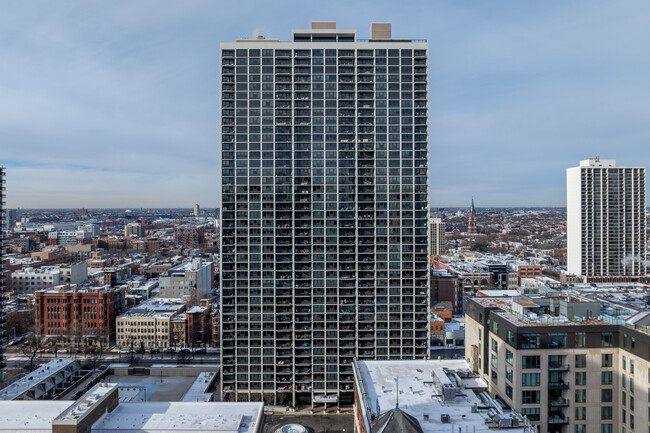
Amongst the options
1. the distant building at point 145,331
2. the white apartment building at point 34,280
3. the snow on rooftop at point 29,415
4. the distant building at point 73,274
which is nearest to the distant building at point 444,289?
the distant building at point 145,331

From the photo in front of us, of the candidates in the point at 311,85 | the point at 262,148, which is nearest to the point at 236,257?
the point at 262,148

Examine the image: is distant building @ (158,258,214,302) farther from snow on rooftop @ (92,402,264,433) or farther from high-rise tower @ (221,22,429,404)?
snow on rooftop @ (92,402,264,433)

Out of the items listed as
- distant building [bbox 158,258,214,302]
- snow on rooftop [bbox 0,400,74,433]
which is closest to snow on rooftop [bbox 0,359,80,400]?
snow on rooftop [bbox 0,400,74,433]

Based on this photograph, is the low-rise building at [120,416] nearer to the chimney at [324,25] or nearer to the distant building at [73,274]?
the chimney at [324,25]

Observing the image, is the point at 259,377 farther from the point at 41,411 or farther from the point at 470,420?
the point at 470,420

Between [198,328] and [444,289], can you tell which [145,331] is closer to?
[198,328]
